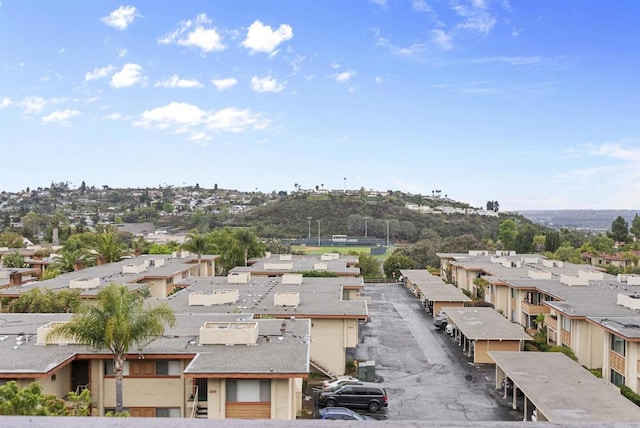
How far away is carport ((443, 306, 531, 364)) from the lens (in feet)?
104

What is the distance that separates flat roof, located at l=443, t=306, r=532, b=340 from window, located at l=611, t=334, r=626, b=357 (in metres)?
4.91

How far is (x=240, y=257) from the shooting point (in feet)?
218

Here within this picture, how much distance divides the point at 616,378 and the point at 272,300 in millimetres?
17693

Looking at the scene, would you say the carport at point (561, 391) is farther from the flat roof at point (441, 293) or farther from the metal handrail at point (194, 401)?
the flat roof at point (441, 293)

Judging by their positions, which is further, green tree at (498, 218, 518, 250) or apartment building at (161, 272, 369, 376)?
green tree at (498, 218, 518, 250)

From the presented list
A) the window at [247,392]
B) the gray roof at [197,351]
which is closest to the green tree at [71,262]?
the gray roof at [197,351]

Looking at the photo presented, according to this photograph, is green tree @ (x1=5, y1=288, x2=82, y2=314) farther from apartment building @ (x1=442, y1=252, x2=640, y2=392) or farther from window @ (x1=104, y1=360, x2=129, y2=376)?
apartment building @ (x1=442, y1=252, x2=640, y2=392)

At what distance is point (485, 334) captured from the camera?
3222 cm

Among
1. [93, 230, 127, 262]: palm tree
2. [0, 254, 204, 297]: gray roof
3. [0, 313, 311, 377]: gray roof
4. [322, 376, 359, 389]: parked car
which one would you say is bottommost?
[322, 376, 359, 389]: parked car

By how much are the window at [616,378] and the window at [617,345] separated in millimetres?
987

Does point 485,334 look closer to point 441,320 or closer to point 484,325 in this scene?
point 484,325

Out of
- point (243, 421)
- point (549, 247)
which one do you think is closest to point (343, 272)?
point (243, 421)

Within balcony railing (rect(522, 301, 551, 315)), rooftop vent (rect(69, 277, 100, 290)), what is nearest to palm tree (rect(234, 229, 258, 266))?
rooftop vent (rect(69, 277, 100, 290))

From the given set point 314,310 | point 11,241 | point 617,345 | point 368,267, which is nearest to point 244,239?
point 368,267
